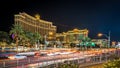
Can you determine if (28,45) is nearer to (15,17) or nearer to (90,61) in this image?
(15,17)

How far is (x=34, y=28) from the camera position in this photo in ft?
583

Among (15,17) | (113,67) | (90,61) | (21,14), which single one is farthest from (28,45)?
(113,67)

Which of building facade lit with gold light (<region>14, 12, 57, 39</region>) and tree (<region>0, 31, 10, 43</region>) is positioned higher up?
building facade lit with gold light (<region>14, 12, 57, 39</region>)

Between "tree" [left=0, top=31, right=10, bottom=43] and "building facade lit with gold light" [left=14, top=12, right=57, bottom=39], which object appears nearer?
"tree" [left=0, top=31, right=10, bottom=43]


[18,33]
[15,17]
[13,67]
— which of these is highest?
[15,17]

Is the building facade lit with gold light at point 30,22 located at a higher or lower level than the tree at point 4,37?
higher

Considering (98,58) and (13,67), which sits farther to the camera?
(98,58)

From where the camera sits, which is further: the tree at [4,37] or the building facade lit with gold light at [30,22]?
the building facade lit with gold light at [30,22]

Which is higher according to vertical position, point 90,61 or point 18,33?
point 18,33

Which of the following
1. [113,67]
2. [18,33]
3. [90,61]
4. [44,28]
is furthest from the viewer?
[44,28]

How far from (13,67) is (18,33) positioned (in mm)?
59814

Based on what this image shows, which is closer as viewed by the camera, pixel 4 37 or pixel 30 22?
pixel 4 37

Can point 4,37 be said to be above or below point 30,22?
below

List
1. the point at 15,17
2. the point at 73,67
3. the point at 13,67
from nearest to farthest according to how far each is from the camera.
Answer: the point at 73,67 < the point at 13,67 < the point at 15,17
